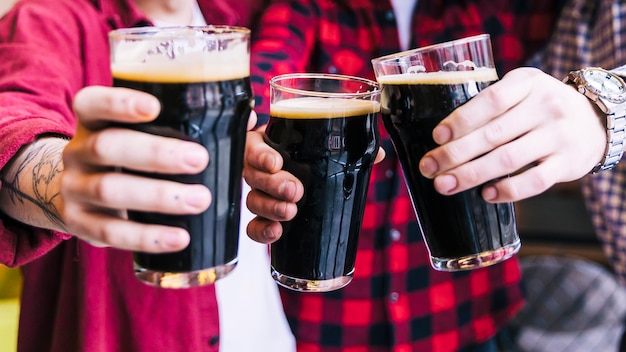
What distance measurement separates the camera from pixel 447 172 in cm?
88

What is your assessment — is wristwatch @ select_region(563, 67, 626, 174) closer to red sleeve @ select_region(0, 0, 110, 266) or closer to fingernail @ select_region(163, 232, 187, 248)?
fingernail @ select_region(163, 232, 187, 248)

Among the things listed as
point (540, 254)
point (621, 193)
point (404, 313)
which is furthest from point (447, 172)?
point (540, 254)

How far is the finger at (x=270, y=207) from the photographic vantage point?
3.00 feet

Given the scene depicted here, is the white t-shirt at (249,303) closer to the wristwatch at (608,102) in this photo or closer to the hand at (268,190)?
the hand at (268,190)

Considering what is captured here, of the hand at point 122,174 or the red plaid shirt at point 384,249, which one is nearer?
the hand at point 122,174

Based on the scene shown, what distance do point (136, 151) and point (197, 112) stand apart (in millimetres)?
89

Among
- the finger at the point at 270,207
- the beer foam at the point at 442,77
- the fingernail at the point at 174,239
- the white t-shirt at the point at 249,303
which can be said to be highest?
the beer foam at the point at 442,77

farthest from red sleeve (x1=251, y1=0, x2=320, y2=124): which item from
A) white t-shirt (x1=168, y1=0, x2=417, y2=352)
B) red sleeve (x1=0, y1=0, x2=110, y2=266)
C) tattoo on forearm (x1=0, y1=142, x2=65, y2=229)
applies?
tattoo on forearm (x1=0, y1=142, x2=65, y2=229)

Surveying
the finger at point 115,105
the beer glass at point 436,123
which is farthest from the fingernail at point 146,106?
the beer glass at point 436,123

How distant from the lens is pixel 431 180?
2.99 feet

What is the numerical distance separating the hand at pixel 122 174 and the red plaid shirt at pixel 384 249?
0.86 metres

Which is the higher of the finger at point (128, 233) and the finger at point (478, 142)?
the finger at point (478, 142)

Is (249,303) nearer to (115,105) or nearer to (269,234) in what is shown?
(269,234)

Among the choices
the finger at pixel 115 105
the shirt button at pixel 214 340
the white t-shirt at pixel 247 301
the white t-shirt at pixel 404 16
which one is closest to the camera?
the finger at pixel 115 105
